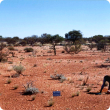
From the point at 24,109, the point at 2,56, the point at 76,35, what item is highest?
the point at 76,35

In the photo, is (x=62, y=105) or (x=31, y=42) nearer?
(x=62, y=105)

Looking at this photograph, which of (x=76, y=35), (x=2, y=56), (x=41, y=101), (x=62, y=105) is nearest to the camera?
(x=62, y=105)

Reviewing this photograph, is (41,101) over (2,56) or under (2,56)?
under

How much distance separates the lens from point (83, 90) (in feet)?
35.2

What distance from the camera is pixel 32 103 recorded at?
868cm

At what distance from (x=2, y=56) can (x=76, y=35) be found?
50.3 m

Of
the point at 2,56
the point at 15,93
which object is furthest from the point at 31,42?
the point at 15,93

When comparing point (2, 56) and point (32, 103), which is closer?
point (32, 103)

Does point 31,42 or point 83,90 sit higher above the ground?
point 31,42

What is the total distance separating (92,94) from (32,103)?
3.32 meters

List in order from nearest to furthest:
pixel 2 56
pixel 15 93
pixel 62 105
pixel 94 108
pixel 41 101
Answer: pixel 94 108 → pixel 62 105 → pixel 41 101 → pixel 15 93 → pixel 2 56

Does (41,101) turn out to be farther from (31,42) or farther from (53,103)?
(31,42)

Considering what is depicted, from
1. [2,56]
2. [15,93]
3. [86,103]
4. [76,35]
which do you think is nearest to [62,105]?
[86,103]

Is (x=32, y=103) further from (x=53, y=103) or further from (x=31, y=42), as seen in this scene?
(x=31, y=42)
